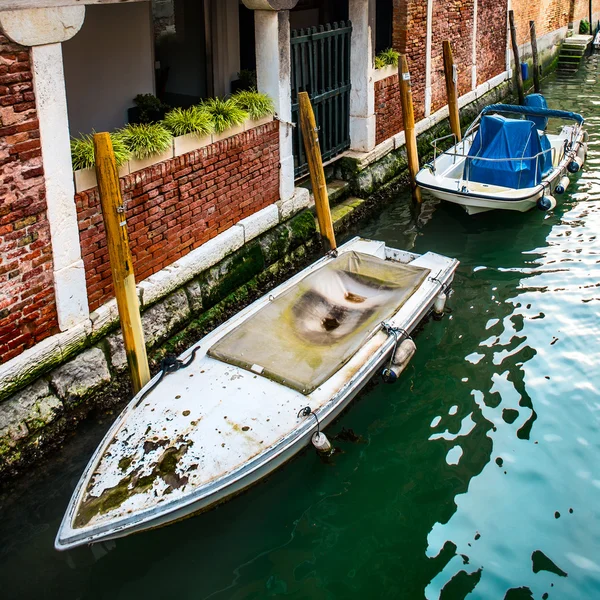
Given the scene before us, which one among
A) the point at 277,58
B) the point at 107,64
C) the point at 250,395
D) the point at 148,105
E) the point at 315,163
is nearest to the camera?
the point at 250,395

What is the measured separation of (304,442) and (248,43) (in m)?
A: 6.79

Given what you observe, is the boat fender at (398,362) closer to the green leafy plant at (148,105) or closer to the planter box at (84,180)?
the planter box at (84,180)

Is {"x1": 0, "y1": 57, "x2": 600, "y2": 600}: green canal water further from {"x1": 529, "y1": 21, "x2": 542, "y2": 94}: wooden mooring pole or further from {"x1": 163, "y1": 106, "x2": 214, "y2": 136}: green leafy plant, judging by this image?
{"x1": 529, "y1": 21, "x2": 542, "y2": 94}: wooden mooring pole

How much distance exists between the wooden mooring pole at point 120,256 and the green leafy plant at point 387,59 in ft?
17.7

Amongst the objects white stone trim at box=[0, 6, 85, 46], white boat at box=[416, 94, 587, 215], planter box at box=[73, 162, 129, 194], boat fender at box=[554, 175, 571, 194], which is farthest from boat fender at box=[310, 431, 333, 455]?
boat fender at box=[554, 175, 571, 194]

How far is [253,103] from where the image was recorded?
693 cm

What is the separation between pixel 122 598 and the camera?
13.6ft

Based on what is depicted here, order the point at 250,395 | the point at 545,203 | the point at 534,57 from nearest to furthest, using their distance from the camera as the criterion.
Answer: the point at 250,395
the point at 545,203
the point at 534,57

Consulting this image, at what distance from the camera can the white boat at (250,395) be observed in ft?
14.1

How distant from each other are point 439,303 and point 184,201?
241 centimetres

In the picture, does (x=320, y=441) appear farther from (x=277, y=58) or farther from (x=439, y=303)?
(x=277, y=58)

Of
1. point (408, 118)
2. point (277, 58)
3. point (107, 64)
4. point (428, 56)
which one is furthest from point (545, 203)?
point (107, 64)

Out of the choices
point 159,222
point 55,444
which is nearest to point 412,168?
point 159,222

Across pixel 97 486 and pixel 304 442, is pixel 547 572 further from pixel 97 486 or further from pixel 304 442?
pixel 97 486
